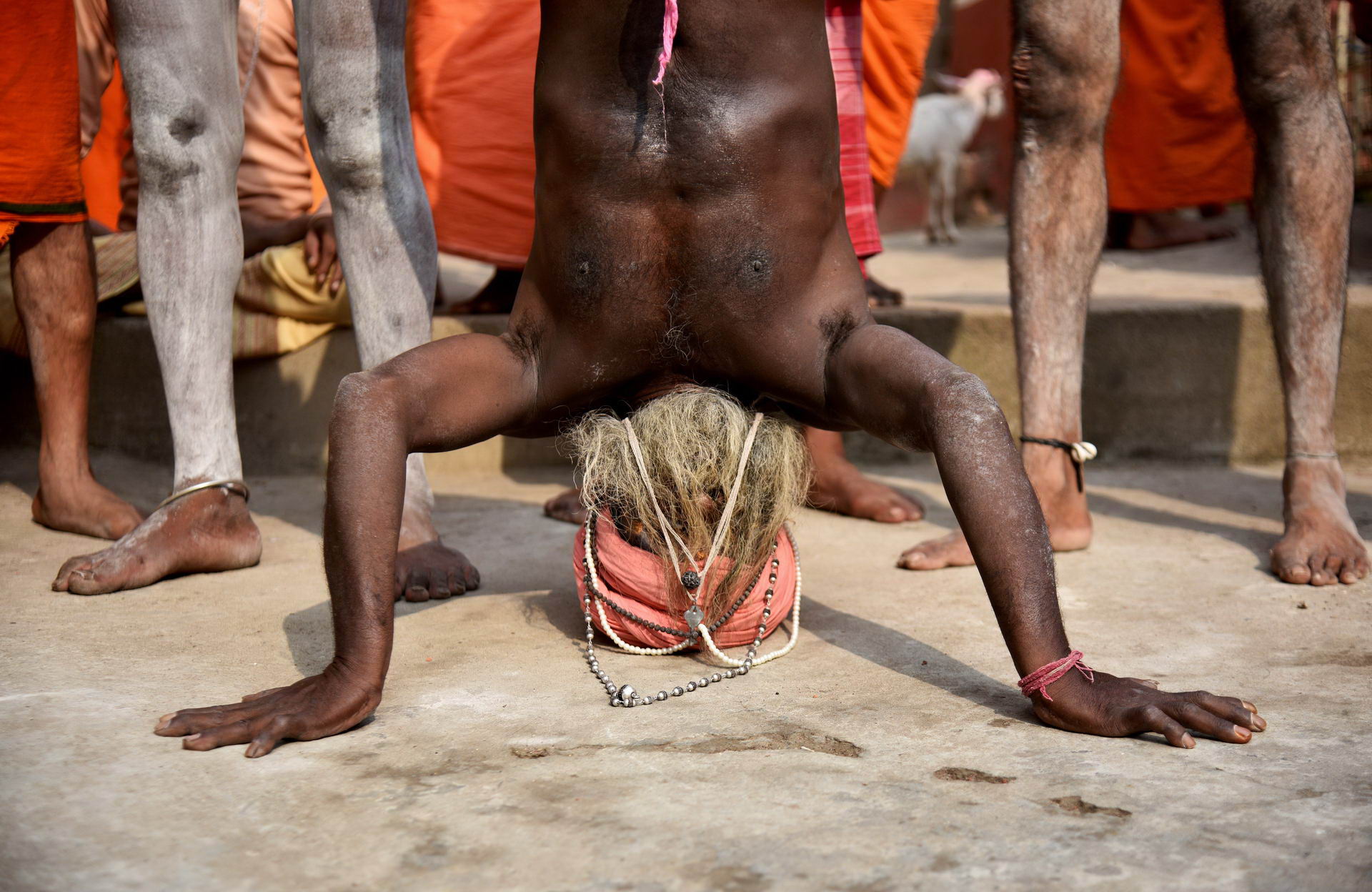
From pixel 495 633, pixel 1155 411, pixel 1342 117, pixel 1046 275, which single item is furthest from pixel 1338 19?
pixel 495 633

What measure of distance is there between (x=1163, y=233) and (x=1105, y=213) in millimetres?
3147

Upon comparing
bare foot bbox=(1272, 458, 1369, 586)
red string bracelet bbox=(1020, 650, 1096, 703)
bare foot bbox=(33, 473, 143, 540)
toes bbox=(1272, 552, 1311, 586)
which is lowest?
bare foot bbox=(33, 473, 143, 540)

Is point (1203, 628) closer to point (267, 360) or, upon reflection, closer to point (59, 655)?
point (59, 655)

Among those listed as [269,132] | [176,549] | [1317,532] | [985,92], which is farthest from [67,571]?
[985,92]

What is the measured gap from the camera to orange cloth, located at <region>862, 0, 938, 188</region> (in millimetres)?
4266

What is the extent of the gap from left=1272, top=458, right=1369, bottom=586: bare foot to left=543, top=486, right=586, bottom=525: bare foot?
1.65 m

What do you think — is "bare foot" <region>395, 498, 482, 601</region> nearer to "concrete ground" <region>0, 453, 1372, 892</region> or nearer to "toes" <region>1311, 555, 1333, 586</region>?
"concrete ground" <region>0, 453, 1372, 892</region>

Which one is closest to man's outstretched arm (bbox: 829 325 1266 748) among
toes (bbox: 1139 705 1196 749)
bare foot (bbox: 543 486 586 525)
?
toes (bbox: 1139 705 1196 749)

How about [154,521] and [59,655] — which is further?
[154,521]

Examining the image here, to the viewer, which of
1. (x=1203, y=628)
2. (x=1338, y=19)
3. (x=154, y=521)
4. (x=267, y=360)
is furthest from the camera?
(x=1338, y=19)

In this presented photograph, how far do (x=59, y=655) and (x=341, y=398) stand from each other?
74 centimetres

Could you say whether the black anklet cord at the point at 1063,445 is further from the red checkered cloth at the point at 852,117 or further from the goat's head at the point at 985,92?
the goat's head at the point at 985,92

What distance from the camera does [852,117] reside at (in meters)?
3.60

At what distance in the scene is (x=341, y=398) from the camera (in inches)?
80.0
